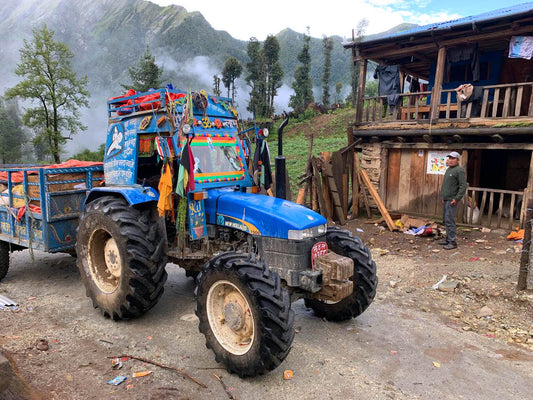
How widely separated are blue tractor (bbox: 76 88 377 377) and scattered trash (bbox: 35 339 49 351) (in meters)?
0.70

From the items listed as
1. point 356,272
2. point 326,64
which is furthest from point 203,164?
point 326,64

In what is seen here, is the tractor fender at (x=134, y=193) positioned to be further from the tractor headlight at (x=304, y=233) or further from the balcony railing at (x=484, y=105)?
the balcony railing at (x=484, y=105)

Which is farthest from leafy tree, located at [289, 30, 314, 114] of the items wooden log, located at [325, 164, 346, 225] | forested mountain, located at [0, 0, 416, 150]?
forested mountain, located at [0, 0, 416, 150]

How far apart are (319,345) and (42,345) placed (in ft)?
9.61

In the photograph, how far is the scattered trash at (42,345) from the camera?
3.80m

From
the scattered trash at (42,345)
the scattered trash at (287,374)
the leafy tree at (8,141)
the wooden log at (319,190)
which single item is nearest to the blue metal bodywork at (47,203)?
the scattered trash at (42,345)

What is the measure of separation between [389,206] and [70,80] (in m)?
28.3

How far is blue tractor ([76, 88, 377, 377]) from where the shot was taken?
3.30m

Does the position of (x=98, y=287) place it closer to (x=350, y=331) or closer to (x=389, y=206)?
(x=350, y=331)

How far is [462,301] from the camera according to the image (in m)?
5.38

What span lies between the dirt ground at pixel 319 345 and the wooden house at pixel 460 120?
3.94 meters

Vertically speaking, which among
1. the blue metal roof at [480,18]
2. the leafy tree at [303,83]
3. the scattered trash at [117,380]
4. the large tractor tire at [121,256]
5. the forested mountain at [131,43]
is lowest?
the scattered trash at [117,380]

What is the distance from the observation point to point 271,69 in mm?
48000

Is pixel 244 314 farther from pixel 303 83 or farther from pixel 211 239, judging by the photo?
pixel 303 83
